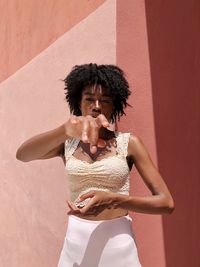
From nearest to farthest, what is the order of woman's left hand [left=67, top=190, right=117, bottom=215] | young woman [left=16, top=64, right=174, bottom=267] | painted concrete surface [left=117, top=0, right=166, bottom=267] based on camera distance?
woman's left hand [left=67, top=190, right=117, bottom=215]
young woman [left=16, top=64, right=174, bottom=267]
painted concrete surface [left=117, top=0, right=166, bottom=267]

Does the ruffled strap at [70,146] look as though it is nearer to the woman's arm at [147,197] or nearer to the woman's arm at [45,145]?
the woman's arm at [45,145]

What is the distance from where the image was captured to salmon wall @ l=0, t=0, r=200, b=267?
1.99 m

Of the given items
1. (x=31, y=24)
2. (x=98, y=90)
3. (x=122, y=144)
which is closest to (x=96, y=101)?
(x=98, y=90)

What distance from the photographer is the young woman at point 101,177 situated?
130 centimetres

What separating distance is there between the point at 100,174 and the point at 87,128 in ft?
0.55

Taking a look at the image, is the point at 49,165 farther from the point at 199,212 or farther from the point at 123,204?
the point at 123,204

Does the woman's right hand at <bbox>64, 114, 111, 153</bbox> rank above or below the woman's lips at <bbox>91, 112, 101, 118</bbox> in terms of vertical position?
below

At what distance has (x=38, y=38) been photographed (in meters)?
2.09

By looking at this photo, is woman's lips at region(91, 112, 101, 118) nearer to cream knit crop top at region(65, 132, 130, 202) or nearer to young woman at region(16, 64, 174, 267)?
young woman at region(16, 64, 174, 267)

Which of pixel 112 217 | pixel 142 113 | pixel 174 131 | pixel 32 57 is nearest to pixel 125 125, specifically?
pixel 142 113

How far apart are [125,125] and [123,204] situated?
2.51ft

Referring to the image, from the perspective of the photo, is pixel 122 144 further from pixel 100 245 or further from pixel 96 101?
pixel 100 245

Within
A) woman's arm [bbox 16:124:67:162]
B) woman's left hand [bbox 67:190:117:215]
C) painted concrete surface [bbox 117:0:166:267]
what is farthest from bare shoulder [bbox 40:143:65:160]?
painted concrete surface [bbox 117:0:166:267]

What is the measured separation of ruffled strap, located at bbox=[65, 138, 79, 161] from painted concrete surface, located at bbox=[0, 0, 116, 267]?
60 centimetres
